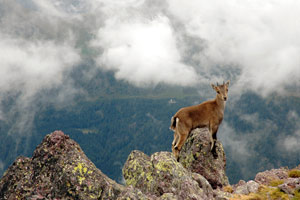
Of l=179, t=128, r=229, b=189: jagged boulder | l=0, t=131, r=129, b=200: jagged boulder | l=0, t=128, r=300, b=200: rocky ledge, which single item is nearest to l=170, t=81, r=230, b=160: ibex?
l=179, t=128, r=229, b=189: jagged boulder

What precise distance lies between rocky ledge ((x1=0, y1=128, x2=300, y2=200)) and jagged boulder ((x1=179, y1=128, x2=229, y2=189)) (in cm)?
161

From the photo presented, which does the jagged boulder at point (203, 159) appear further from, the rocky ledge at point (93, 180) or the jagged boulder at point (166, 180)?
the jagged boulder at point (166, 180)

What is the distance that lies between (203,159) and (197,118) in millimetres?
4194

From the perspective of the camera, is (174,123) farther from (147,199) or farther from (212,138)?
(147,199)

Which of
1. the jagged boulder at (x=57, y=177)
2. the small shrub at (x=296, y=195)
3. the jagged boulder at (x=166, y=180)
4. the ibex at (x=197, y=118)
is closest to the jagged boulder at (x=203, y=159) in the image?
the ibex at (x=197, y=118)

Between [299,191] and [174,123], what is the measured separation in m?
10.6

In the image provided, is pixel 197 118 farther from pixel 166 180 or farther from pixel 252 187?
pixel 166 180

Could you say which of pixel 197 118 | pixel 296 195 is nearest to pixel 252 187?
pixel 296 195

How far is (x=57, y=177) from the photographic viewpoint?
15.5 meters

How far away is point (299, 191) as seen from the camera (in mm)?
19656

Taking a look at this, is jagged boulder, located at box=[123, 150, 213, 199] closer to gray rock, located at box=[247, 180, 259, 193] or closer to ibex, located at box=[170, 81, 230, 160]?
ibex, located at box=[170, 81, 230, 160]

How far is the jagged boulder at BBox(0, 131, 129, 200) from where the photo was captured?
49.0ft

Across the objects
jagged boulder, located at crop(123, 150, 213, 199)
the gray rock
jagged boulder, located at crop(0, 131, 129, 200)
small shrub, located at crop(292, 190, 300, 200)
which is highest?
the gray rock

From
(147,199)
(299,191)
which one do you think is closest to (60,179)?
(147,199)
